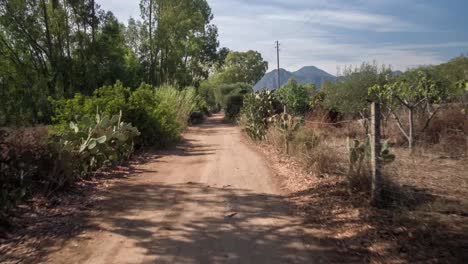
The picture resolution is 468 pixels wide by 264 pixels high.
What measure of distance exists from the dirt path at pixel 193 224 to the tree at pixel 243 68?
58.0m

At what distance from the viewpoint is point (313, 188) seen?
729cm

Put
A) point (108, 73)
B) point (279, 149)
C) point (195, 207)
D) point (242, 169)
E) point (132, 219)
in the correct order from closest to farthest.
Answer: point (132, 219), point (195, 207), point (242, 169), point (279, 149), point (108, 73)

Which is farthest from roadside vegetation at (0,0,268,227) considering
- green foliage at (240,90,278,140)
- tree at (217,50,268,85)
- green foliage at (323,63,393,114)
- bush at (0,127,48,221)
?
tree at (217,50,268,85)

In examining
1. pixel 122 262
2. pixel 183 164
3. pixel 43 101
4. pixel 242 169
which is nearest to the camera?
pixel 122 262

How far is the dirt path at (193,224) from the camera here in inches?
173

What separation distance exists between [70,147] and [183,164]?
3.54 metres

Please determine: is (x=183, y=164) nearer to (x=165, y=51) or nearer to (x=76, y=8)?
(x=76, y=8)

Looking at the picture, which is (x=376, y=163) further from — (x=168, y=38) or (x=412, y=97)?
(x=168, y=38)

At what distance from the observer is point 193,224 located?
5.42 meters

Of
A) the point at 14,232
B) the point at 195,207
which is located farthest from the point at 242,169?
the point at 14,232

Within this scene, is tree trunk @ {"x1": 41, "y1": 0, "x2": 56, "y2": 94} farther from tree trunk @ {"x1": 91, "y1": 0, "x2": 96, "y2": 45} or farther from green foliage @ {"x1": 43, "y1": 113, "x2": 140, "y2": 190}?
green foliage @ {"x1": 43, "y1": 113, "x2": 140, "y2": 190}

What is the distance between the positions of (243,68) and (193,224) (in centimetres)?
6502

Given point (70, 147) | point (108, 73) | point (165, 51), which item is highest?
point (165, 51)

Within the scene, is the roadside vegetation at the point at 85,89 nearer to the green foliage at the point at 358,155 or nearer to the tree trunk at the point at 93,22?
the tree trunk at the point at 93,22
